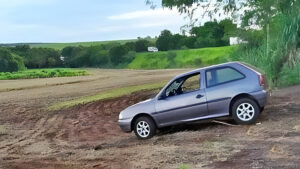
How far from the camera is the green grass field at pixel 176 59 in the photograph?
4109 centimetres

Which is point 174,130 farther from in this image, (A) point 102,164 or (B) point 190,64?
(B) point 190,64

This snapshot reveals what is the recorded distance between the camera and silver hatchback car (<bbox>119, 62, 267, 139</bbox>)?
9.97m

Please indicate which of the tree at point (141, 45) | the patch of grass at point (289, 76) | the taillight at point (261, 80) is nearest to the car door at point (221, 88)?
the taillight at point (261, 80)

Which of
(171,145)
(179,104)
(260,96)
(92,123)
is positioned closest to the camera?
(171,145)

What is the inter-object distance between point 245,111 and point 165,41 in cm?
3217

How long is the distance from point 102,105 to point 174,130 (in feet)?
39.3

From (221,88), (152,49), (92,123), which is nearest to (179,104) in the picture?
(221,88)

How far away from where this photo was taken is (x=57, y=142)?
12.9m

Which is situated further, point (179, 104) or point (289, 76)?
point (289, 76)

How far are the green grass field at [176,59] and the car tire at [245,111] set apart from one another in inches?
1019

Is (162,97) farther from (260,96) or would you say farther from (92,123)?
(92,123)

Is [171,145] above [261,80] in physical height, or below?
below

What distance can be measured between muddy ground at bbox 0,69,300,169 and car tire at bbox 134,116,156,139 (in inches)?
6.8

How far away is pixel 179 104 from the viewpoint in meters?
10.4
